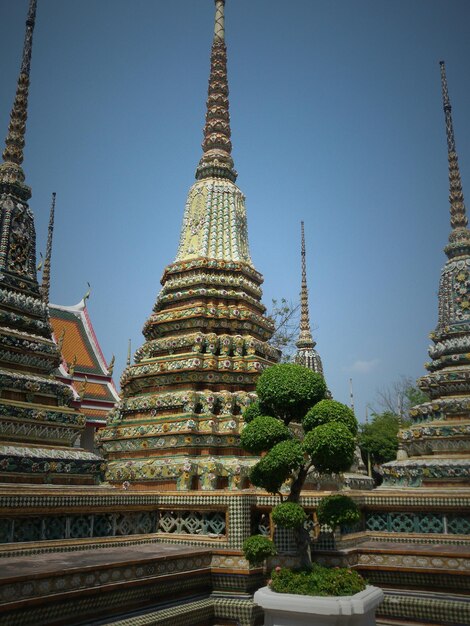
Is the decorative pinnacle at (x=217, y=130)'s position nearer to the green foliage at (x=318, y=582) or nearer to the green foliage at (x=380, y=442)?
the green foliage at (x=318, y=582)

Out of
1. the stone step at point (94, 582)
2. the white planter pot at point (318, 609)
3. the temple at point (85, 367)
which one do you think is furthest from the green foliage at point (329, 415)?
the temple at point (85, 367)

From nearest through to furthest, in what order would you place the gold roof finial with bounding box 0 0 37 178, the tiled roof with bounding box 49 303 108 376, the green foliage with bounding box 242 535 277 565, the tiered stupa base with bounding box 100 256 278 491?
the green foliage with bounding box 242 535 277 565 < the tiered stupa base with bounding box 100 256 278 491 < the gold roof finial with bounding box 0 0 37 178 < the tiled roof with bounding box 49 303 108 376

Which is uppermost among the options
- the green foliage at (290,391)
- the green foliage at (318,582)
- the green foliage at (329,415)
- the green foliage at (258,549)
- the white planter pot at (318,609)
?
the green foliage at (290,391)

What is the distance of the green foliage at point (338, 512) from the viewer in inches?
253

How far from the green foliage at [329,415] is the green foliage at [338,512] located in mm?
779

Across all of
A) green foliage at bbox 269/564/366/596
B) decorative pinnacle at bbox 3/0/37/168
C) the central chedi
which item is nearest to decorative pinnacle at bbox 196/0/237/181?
the central chedi

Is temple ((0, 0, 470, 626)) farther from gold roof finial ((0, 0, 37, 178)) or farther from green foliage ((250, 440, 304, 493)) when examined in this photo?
green foliage ((250, 440, 304, 493))

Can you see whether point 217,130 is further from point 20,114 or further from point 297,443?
point 297,443

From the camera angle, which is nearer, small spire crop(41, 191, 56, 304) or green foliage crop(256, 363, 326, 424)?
green foliage crop(256, 363, 326, 424)

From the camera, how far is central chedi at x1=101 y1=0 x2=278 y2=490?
417 inches

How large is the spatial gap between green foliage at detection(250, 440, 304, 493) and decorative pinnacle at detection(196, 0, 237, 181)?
32.0 feet

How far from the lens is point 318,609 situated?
5754mm

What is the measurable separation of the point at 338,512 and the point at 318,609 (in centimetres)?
104

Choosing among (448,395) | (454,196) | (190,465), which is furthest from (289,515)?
(454,196)
